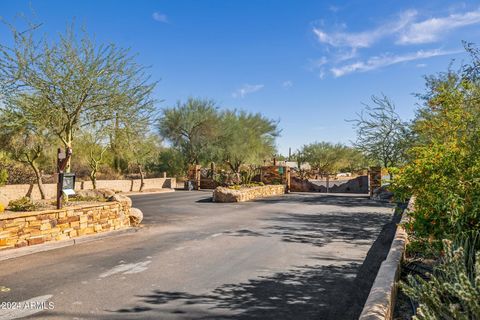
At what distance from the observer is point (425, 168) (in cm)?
603

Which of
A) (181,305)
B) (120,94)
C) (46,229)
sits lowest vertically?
(181,305)

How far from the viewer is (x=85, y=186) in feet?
84.2

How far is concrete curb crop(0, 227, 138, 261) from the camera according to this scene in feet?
25.4

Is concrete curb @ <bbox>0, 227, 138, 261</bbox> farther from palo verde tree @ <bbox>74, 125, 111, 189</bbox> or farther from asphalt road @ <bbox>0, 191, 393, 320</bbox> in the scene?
palo verde tree @ <bbox>74, 125, 111, 189</bbox>

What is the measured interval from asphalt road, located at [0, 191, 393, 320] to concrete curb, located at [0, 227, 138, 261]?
0.75 feet

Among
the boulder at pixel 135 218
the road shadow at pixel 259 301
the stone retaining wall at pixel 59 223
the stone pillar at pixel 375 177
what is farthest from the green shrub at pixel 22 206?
the stone pillar at pixel 375 177

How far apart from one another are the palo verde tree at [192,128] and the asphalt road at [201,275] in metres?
24.4

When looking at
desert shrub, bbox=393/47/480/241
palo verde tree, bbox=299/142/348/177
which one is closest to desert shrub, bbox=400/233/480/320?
desert shrub, bbox=393/47/480/241

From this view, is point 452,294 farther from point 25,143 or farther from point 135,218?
point 25,143

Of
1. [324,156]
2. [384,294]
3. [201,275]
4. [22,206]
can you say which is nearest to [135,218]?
[22,206]

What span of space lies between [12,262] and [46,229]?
58.1 inches

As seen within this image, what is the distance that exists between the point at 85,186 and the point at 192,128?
42.9ft

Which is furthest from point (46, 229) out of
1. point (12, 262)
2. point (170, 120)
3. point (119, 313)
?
point (170, 120)

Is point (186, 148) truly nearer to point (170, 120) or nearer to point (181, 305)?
point (170, 120)
